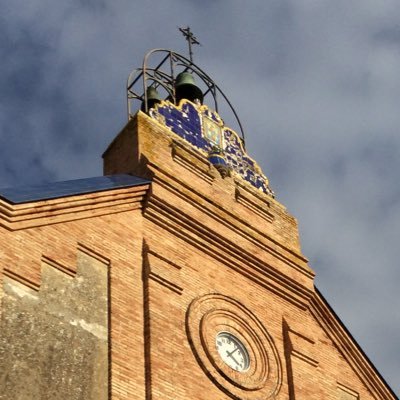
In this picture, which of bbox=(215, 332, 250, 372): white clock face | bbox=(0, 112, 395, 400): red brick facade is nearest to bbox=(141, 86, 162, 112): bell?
bbox=(0, 112, 395, 400): red brick facade

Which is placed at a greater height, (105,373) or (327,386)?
(327,386)

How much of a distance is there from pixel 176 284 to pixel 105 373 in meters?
2.42

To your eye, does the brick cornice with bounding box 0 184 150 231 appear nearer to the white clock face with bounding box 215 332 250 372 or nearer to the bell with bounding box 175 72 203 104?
the white clock face with bounding box 215 332 250 372

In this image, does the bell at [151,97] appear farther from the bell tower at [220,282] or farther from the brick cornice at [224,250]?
the brick cornice at [224,250]

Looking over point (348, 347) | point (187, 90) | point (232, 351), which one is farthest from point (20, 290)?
point (187, 90)

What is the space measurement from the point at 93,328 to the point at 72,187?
2.63 metres

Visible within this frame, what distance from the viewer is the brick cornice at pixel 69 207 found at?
542 inches

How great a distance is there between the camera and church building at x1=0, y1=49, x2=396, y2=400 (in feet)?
43.5

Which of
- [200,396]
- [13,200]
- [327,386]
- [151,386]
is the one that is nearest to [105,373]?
[151,386]

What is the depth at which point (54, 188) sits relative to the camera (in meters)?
15.2

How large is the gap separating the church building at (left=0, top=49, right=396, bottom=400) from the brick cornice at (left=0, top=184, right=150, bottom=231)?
0.02 m

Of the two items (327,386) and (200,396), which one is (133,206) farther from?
(327,386)

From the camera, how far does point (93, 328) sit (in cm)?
1376

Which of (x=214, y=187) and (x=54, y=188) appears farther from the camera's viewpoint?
(x=214, y=187)
